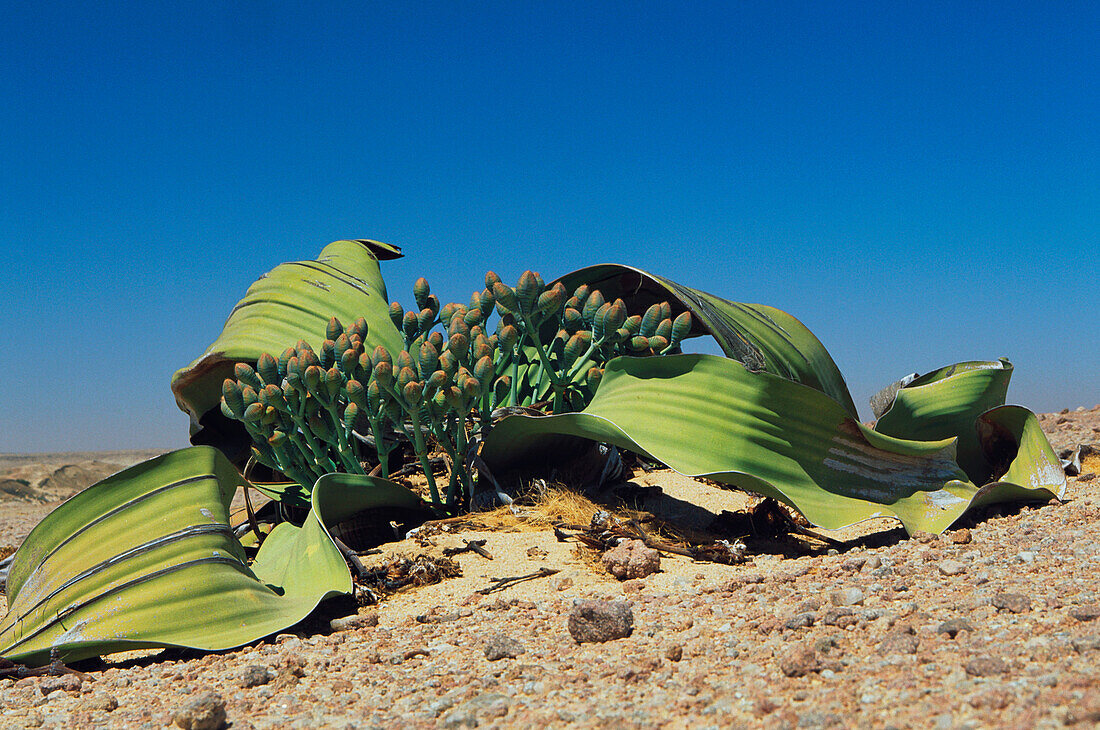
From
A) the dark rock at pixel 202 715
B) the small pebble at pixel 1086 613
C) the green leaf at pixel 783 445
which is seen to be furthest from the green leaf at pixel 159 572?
the small pebble at pixel 1086 613

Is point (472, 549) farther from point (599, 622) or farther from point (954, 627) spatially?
point (954, 627)

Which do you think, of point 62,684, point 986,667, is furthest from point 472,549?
point 986,667

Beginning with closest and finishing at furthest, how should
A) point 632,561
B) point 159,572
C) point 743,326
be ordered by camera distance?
point 159,572, point 632,561, point 743,326

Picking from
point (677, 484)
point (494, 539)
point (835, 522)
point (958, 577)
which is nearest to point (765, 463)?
point (835, 522)

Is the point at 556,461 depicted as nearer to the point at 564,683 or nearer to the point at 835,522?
the point at 835,522

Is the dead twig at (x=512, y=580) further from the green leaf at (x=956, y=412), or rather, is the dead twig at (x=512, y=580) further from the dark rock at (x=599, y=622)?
the green leaf at (x=956, y=412)

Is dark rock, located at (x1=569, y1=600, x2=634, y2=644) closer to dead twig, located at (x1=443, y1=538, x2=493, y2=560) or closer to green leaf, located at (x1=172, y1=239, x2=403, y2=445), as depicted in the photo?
dead twig, located at (x1=443, y1=538, x2=493, y2=560)

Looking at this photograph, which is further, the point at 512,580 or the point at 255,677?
the point at 512,580
